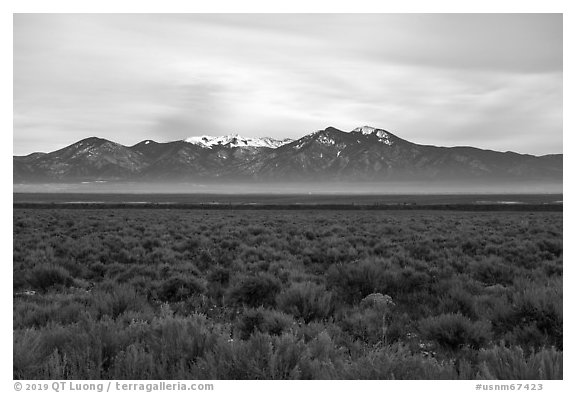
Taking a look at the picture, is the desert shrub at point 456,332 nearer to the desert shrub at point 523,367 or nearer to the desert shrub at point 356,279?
the desert shrub at point 523,367

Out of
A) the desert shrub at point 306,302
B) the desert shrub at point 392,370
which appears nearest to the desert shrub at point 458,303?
the desert shrub at point 306,302

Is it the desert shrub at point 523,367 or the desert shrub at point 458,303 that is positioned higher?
the desert shrub at point 523,367

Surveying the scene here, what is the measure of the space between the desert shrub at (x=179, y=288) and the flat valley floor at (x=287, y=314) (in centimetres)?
3

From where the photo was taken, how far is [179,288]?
9305 millimetres

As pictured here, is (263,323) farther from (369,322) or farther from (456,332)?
(456,332)

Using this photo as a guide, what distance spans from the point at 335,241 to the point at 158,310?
10.2m

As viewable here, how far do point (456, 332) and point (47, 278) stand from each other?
9.49 meters

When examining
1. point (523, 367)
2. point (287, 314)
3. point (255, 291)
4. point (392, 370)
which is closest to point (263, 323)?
point (287, 314)

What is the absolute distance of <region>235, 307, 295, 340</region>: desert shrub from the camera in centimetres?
645

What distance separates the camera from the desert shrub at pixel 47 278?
1034 centimetres

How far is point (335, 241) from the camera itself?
17.1m

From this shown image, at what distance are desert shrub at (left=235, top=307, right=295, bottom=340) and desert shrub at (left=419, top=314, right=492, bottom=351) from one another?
6.86 ft
